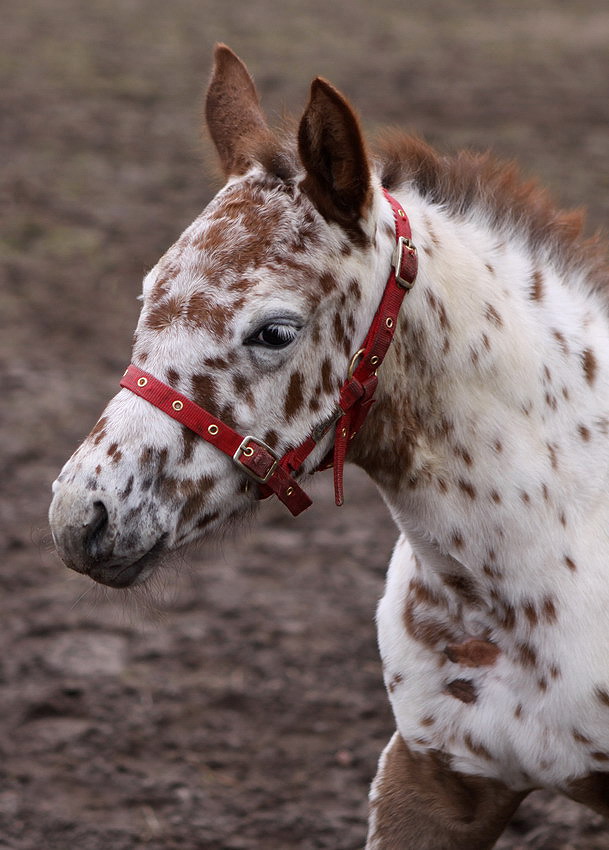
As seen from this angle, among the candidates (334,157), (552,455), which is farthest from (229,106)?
(552,455)

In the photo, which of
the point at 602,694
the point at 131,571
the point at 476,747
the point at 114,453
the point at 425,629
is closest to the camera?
the point at 114,453

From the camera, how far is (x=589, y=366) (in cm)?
258

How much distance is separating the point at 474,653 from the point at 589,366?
2.23 ft

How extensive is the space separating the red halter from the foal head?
2 centimetres

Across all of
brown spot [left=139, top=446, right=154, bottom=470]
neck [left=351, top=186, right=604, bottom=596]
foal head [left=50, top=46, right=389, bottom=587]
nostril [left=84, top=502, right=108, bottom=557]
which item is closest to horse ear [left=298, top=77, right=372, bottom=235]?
foal head [left=50, top=46, right=389, bottom=587]

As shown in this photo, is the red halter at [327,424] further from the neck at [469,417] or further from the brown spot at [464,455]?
the brown spot at [464,455]

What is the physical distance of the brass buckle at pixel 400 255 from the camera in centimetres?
236

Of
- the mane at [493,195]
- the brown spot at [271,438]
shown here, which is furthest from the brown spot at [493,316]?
the brown spot at [271,438]

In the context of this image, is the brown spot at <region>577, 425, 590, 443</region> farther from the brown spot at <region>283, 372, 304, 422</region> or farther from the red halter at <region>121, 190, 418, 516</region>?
the brown spot at <region>283, 372, 304, 422</region>

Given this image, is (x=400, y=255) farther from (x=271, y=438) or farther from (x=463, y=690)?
(x=463, y=690)

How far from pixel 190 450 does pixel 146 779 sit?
71.3 inches

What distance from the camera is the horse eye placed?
7.50 ft

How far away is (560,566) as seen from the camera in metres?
2.49

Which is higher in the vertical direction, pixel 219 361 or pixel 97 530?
pixel 219 361
